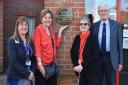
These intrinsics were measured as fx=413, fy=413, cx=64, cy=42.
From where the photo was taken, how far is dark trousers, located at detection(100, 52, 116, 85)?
A: 6.36 meters

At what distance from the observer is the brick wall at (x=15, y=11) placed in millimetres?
11453

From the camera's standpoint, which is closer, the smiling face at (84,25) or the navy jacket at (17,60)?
the navy jacket at (17,60)

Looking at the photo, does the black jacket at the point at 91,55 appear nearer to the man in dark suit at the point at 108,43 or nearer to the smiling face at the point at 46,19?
the man in dark suit at the point at 108,43

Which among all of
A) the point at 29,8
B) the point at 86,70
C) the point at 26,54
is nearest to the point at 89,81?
the point at 86,70

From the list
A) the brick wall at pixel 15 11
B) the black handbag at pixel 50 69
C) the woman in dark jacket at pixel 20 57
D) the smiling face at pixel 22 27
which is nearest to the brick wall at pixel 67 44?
the black handbag at pixel 50 69

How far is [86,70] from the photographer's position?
6.37 m

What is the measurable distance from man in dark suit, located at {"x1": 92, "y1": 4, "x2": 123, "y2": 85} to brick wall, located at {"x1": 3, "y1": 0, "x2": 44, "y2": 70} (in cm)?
533

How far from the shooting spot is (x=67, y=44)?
724 cm

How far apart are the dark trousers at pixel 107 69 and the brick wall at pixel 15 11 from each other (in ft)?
17.4

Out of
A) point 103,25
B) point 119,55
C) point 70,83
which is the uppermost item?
point 103,25

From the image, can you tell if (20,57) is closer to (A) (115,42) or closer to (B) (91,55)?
(B) (91,55)

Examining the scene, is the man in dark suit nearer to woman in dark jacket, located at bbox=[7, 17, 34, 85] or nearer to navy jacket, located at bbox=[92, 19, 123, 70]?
navy jacket, located at bbox=[92, 19, 123, 70]

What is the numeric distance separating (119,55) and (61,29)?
1.22 metres

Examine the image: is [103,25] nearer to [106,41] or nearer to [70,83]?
[106,41]
